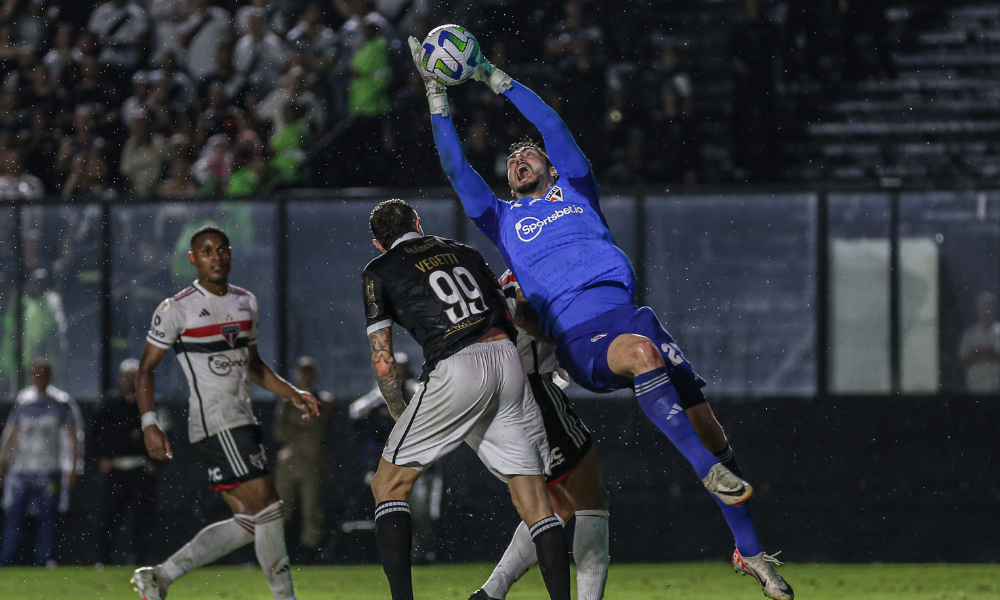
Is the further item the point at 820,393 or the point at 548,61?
the point at 548,61

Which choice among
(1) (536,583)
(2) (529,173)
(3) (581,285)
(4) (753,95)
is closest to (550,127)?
Answer: (2) (529,173)

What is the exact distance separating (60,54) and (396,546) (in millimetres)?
10100

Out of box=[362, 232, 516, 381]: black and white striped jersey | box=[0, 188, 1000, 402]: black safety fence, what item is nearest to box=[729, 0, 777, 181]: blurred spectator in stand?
box=[0, 188, 1000, 402]: black safety fence

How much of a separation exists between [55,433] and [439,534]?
3.44 metres

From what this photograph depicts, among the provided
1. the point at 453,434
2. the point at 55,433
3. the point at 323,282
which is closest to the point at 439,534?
the point at 323,282

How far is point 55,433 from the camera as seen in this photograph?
1133cm

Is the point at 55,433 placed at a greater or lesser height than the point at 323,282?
lesser

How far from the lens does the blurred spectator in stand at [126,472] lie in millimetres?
11273

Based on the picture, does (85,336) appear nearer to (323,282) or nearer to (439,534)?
(323,282)

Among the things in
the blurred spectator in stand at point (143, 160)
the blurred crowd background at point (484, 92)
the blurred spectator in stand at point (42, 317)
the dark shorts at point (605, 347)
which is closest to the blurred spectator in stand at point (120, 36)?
the blurred crowd background at point (484, 92)

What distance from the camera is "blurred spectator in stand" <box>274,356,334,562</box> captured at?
11141mm

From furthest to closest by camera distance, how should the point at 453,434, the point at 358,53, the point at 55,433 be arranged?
the point at 358,53, the point at 55,433, the point at 453,434

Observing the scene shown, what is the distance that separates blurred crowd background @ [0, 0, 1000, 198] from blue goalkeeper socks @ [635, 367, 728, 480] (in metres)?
6.65

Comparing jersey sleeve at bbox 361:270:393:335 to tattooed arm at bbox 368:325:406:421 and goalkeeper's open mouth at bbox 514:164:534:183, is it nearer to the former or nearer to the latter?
tattooed arm at bbox 368:325:406:421
